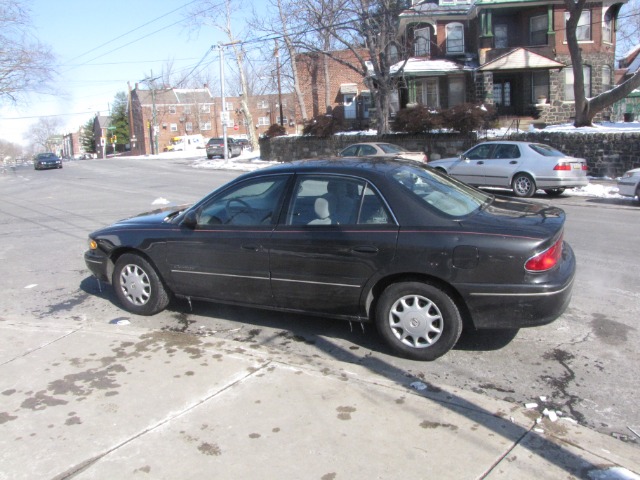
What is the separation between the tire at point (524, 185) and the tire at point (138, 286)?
1170 centimetres

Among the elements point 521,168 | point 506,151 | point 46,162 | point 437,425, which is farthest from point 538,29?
point 46,162

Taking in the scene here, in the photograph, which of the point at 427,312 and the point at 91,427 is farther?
the point at 427,312

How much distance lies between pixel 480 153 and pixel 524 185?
5.46 ft

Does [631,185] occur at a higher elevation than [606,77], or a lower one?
lower

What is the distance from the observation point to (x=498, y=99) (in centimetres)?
3322

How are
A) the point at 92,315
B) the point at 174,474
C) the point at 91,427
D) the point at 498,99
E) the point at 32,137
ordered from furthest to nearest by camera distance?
1. the point at 32,137
2. the point at 498,99
3. the point at 92,315
4. the point at 91,427
5. the point at 174,474

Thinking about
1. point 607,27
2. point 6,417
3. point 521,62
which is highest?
point 607,27

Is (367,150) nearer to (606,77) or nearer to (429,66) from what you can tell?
(429,66)

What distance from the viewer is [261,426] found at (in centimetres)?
335

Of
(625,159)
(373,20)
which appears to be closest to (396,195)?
(625,159)

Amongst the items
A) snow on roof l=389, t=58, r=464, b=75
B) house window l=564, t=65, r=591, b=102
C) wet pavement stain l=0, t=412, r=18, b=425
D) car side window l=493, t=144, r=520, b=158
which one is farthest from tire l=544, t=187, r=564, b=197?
house window l=564, t=65, r=591, b=102

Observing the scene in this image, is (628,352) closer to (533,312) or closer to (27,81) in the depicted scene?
(533,312)

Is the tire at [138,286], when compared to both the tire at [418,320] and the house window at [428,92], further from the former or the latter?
the house window at [428,92]

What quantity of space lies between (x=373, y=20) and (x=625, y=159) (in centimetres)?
1323
